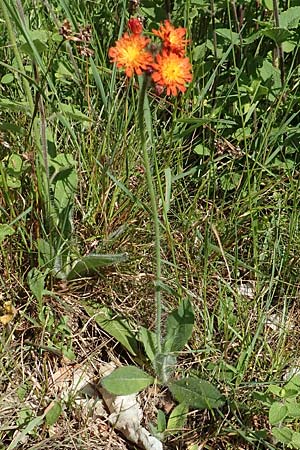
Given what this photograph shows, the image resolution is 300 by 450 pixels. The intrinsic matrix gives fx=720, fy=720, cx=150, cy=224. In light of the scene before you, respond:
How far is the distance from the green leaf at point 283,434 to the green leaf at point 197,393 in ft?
0.39

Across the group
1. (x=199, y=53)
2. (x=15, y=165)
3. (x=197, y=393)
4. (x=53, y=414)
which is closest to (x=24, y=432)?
(x=53, y=414)

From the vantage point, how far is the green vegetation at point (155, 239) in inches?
59.9

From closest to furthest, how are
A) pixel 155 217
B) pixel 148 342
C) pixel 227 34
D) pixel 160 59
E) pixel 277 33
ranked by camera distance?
pixel 160 59 < pixel 155 217 < pixel 148 342 < pixel 277 33 < pixel 227 34

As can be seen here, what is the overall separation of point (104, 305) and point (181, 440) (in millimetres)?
356

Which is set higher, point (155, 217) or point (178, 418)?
point (155, 217)

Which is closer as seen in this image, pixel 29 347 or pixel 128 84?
pixel 29 347

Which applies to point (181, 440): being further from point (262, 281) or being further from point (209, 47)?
point (209, 47)

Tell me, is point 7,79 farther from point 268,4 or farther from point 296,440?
point 296,440

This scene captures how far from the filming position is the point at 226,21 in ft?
A: 6.43

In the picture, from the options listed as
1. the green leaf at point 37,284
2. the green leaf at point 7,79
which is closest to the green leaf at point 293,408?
the green leaf at point 37,284

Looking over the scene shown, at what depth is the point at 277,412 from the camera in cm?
142

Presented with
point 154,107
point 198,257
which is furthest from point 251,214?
point 154,107

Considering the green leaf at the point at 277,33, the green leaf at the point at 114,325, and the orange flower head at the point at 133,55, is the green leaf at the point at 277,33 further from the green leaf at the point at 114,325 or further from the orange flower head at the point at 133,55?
the green leaf at the point at 114,325

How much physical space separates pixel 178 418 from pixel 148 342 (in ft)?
0.56
